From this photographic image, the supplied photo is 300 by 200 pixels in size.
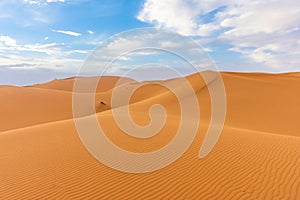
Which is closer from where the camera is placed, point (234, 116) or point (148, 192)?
point (148, 192)

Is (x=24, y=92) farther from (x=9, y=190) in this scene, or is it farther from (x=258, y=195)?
(x=258, y=195)

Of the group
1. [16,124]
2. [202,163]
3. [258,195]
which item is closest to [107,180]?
[202,163]

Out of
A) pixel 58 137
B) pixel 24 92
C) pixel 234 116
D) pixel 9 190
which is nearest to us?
pixel 9 190

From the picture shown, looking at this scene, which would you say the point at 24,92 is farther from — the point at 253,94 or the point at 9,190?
the point at 9,190

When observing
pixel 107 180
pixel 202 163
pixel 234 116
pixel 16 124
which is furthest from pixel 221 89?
pixel 107 180

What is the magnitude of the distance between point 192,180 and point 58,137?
5.93 metres

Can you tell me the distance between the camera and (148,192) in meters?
5.43

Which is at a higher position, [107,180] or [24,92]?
[24,92]

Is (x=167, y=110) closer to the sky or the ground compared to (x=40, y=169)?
closer to the sky

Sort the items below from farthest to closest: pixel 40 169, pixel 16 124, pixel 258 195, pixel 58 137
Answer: pixel 16 124
pixel 58 137
pixel 40 169
pixel 258 195

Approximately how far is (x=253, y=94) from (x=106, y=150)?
1786 cm

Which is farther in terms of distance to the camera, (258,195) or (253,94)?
(253,94)

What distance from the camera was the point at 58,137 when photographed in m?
9.96

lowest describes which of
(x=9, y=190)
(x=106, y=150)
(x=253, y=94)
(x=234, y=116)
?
(x=9, y=190)
